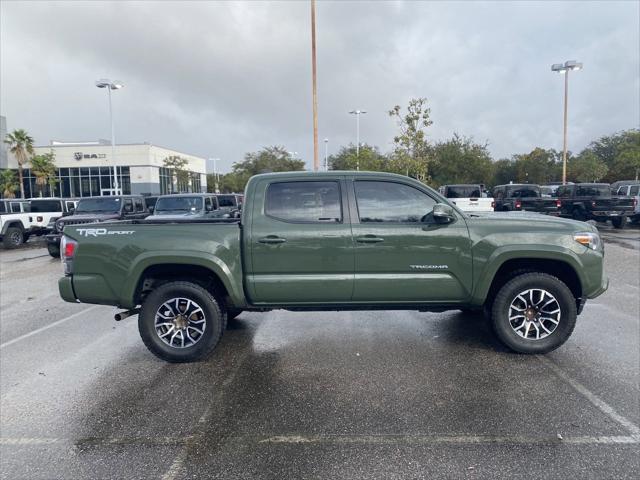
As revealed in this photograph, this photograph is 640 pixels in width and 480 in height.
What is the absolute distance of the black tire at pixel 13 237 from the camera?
16203mm

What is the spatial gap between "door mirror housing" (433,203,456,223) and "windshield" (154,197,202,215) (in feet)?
34.0

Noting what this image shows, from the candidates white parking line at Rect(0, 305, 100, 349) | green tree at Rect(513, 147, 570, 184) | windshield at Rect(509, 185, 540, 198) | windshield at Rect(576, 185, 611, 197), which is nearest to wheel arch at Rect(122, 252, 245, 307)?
white parking line at Rect(0, 305, 100, 349)

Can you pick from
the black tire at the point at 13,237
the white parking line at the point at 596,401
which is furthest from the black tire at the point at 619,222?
the black tire at the point at 13,237

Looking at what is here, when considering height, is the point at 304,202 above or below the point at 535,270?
above

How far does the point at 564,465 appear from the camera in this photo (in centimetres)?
295

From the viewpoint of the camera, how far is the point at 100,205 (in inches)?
566

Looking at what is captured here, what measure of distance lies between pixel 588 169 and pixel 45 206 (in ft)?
161

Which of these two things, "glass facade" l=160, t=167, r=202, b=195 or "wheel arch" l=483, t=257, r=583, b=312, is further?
"glass facade" l=160, t=167, r=202, b=195

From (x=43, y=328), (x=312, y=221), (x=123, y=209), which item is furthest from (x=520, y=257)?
(x=123, y=209)

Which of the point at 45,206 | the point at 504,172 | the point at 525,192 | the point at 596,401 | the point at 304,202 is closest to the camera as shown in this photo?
the point at 596,401

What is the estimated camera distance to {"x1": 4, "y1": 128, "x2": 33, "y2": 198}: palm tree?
44781mm

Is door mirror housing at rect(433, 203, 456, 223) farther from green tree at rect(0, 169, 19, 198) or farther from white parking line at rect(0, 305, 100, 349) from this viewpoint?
green tree at rect(0, 169, 19, 198)

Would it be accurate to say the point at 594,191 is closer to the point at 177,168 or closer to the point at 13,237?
the point at 13,237

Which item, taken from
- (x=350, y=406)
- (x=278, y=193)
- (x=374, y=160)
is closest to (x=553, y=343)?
(x=350, y=406)
